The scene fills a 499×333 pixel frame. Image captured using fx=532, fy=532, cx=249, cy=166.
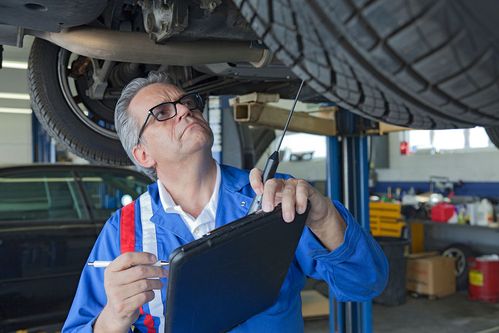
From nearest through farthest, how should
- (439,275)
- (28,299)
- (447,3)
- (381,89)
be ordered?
(447,3), (381,89), (28,299), (439,275)

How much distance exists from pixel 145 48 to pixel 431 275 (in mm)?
3857

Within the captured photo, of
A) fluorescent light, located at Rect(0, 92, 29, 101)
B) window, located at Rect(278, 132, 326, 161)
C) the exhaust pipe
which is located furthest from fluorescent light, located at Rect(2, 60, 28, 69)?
the exhaust pipe

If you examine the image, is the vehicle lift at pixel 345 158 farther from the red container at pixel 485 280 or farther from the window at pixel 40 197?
the red container at pixel 485 280

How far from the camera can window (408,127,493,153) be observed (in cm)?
548

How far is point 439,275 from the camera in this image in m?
4.61

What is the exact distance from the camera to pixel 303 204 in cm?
87

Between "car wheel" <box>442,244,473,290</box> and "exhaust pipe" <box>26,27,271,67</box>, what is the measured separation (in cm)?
407

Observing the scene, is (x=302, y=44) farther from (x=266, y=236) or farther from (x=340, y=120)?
(x=340, y=120)

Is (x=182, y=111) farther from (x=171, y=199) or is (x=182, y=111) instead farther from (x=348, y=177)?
(x=348, y=177)

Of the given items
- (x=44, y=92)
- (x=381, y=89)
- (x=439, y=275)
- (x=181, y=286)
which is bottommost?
(x=439, y=275)

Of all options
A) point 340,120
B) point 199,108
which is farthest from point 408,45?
point 340,120

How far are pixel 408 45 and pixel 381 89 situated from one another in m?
0.09

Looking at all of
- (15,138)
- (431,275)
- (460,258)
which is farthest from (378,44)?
(15,138)

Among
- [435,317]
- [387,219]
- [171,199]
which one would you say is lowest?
[435,317]
